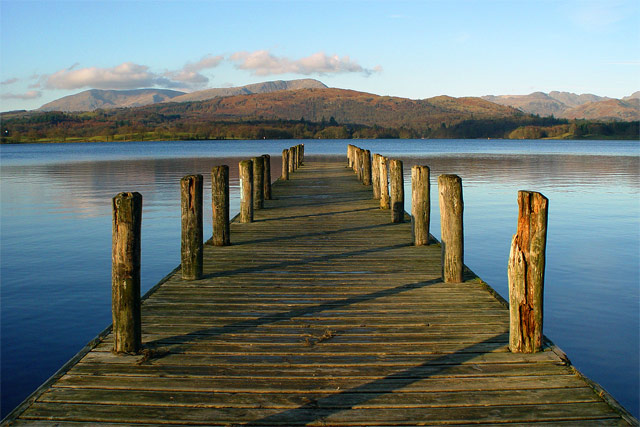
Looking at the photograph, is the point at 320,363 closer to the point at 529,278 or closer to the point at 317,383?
the point at 317,383

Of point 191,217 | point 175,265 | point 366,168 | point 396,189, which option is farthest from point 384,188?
point 191,217

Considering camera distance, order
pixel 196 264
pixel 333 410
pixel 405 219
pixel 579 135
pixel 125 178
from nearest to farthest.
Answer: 1. pixel 333 410
2. pixel 196 264
3. pixel 405 219
4. pixel 125 178
5. pixel 579 135

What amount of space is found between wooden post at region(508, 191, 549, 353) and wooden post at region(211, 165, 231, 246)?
5.07 m

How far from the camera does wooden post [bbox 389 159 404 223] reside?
38.0 ft

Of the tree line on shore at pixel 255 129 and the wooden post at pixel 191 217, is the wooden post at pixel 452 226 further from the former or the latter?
the tree line on shore at pixel 255 129

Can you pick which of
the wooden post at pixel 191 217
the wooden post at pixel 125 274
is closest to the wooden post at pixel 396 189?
the wooden post at pixel 191 217

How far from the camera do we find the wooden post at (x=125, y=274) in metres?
4.77

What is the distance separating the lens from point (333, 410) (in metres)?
3.85

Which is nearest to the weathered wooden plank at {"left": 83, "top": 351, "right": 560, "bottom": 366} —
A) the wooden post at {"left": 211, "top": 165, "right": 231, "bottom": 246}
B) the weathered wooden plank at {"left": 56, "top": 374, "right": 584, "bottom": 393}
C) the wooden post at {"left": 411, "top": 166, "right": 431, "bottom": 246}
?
the weathered wooden plank at {"left": 56, "top": 374, "right": 584, "bottom": 393}

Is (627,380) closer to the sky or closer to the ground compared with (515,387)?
closer to the ground

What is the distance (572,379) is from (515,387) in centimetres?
53

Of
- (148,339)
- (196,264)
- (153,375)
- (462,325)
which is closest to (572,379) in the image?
(462,325)

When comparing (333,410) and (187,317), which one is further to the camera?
(187,317)

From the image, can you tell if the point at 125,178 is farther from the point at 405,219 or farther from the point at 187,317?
the point at 187,317
